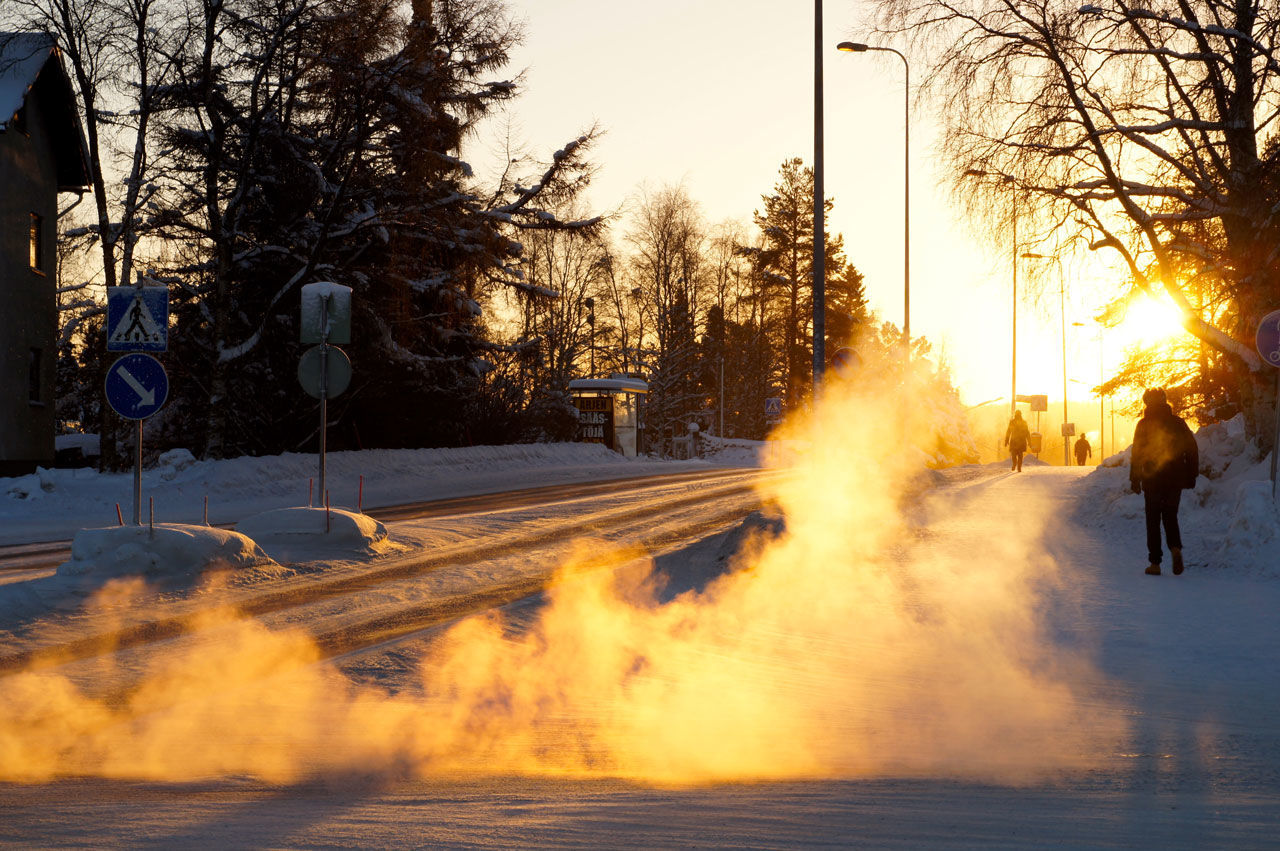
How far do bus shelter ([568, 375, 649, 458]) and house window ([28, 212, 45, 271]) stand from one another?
58.1ft

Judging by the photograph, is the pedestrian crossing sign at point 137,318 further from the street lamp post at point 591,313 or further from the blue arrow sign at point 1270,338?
the street lamp post at point 591,313

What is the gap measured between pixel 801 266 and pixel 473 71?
36.9 metres

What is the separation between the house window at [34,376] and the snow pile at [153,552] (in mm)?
21494

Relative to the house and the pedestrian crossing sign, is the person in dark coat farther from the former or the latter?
the house

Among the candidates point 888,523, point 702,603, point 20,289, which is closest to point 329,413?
point 20,289

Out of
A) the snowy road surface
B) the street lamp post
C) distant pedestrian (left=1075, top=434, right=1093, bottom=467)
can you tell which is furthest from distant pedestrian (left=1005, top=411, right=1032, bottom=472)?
the street lamp post

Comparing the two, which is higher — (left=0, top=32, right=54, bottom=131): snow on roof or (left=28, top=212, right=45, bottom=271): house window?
(left=0, top=32, right=54, bottom=131): snow on roof

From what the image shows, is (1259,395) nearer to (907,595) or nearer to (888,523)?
(888,523)

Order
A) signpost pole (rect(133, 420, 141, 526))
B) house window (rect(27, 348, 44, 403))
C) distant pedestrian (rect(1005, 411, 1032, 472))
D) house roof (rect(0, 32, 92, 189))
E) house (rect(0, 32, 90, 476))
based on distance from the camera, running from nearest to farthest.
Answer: signpost pole (rect(133, 420, 141, 526)) → house roof (rect(0, 32, 92, 189)) → house (rect(0, 32, 90, 476)) → house window (rect(27, 348, 44, 403)) → distant pedestrian (rect(1005, 411, 1032, 472))

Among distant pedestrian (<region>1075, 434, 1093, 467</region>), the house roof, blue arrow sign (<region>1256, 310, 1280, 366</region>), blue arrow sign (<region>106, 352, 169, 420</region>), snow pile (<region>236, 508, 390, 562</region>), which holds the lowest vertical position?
snow pile (<region>236, 508, 390, 562</region>)

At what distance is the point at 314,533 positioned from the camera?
14.0m

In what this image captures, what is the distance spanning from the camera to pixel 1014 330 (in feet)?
163

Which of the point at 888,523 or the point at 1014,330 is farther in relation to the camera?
the point at 1014,330

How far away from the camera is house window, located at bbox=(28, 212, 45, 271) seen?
1214 inches
